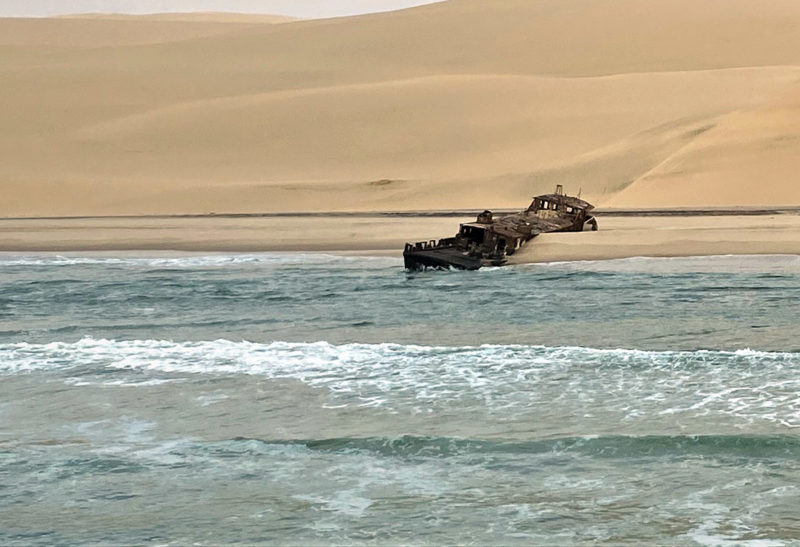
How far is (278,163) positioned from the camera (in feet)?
244

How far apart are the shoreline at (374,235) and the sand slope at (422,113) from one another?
6466 millimetres

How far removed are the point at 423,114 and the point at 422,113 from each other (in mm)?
270

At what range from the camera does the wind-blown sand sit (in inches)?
2156

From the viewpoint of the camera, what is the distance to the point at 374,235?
39406mm

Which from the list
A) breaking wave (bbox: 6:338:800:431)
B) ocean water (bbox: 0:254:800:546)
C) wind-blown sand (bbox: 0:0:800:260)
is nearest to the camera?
ocean water (bbox: 0:254:800:546)

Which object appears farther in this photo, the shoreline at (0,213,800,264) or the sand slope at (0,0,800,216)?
the sand slope at (0,0,800,216)

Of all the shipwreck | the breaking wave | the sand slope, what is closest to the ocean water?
the breaking wave

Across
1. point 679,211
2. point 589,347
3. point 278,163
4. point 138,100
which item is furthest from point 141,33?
point 589,347

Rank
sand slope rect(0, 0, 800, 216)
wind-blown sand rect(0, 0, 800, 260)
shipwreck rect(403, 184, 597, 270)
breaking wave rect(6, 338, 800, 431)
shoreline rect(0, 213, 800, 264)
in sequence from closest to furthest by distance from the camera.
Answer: breaking wave rect(6, 338, 800, 431)
shipwreck rect(403, 184, 597, 270)
shoreline rect(0, 213, 800, 264)
wind-blown sand rect(0, 0, 800, 260)
sand slope rect(0, 0, 800, 216)

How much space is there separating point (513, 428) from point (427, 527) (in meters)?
3.07

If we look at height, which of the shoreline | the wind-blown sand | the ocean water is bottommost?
the ocean water

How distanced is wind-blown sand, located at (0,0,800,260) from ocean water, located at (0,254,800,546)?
13.3 meters

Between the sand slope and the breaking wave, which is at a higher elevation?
the sand slope

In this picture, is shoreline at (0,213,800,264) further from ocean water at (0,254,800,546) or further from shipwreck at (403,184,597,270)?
ocean water at (0,254,800,546)
